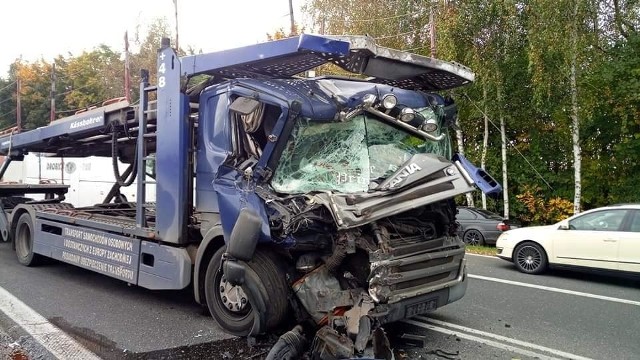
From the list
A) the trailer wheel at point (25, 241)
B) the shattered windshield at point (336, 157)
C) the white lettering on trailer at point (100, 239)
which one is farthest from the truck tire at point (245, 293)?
the trailer wheel at point (25, 241)

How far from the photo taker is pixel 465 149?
20141 millimetres

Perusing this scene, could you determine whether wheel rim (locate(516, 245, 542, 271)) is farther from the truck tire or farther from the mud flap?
the mud flap

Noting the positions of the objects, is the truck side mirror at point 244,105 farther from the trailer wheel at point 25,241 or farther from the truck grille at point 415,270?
the trailer wheel at point 25,241

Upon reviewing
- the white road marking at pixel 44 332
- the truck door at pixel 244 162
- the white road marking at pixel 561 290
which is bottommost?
the white road marking at pixel 561 290

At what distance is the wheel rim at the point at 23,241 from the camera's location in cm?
898

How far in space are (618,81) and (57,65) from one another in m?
47.5

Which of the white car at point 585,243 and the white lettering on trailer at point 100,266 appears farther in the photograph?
the white car at point 585,243

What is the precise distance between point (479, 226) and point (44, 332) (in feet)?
40.1

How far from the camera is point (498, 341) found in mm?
5227

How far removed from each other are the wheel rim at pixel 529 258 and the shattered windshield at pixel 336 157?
5.87 meters

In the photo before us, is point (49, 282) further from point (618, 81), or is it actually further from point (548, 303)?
point (618, 81)

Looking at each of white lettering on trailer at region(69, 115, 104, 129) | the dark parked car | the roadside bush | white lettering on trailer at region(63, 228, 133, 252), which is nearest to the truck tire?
white lettering on trailer at region(63, 228, 133, 252)

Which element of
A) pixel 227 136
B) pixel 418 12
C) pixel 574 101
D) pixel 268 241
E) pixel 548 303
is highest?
pixel 418 12

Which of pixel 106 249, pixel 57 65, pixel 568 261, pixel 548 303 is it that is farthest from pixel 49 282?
pixel 57 65
